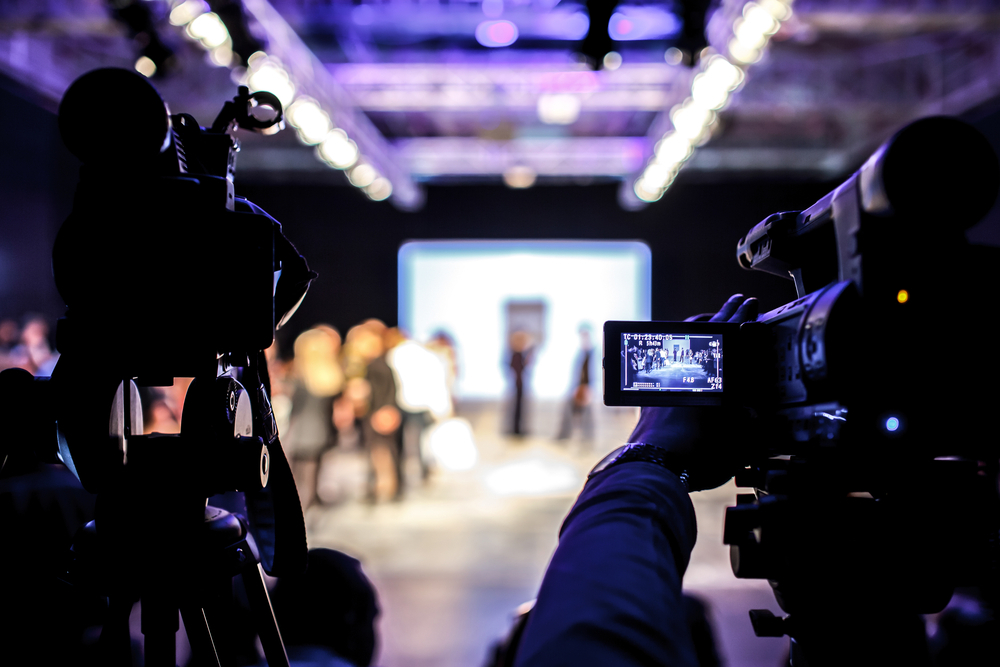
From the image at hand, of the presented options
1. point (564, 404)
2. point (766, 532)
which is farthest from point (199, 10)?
point (564, 404)

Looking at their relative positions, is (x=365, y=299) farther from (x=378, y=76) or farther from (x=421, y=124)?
(x=378, y=76)

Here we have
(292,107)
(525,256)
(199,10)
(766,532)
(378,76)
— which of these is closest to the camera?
(766,532)

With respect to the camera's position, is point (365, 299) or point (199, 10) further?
point (365, 299)

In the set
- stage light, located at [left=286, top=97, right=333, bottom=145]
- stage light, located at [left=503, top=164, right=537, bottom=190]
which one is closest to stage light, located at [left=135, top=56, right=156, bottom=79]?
stage light, located at [left=286, top=97, right=333, bottom=145]

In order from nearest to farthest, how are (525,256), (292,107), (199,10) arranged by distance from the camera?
(199,10) < (292,107) < (525,256)

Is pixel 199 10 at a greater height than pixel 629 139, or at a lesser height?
lesser

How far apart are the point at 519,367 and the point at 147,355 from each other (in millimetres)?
6890

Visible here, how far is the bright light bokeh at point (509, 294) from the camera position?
771cm

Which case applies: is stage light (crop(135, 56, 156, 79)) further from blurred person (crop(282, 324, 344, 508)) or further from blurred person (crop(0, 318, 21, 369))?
blurred person (crop(0, 318, 21, 369))

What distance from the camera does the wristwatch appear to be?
689 mm

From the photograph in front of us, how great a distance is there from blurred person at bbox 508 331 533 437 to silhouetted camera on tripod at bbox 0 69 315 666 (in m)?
6.76

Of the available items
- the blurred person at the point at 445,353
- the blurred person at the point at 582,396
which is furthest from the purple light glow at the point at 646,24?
the blurred person at the point at 582,396

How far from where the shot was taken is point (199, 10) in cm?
329

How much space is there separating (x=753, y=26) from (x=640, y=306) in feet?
15.2
